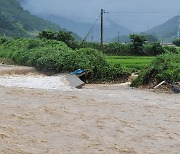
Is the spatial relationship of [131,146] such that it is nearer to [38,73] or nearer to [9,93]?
[9,93]

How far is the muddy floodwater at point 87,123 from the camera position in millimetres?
7234

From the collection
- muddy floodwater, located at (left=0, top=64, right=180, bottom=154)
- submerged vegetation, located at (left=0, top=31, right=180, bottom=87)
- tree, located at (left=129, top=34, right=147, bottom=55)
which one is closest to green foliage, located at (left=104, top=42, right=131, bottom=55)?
tree, located at (left=129, top=34, right=147, bottom=55)

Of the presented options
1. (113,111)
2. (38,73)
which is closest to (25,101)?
(113,111)

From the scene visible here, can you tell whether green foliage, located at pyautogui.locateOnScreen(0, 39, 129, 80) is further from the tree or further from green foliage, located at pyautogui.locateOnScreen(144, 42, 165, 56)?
green foliage, located at pyautogui.locateOnScreen(144, 42, 165, 56)

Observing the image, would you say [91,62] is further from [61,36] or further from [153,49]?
[61,36]

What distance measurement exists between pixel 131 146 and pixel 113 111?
3.37m

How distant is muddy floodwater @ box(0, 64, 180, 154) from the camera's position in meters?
7.23

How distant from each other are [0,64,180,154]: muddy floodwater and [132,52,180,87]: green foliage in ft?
6.30

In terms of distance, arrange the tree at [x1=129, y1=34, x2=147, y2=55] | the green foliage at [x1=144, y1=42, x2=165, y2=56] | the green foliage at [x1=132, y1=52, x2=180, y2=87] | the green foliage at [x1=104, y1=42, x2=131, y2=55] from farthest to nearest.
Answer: the green foliage at [x1=104, y1=42, x2=131, y2=55] → the tree at [x1=129, y1=34, x2=147, y2=55] → the green foliage at [x1=144, y1=42, x2=165, y2=56] → the green foliage at [x1=132, y1=52, x2=180, y2=87]

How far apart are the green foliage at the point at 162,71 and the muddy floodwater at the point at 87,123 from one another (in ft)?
6.30

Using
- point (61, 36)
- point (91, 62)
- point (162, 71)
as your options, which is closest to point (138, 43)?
point (61, 36)

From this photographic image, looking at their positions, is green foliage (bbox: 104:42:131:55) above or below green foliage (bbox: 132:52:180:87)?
above

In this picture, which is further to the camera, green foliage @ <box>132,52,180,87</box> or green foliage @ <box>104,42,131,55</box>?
green foliage @ <box>104,42,131,55</box>

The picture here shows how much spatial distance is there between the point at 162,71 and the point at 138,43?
2259cm
